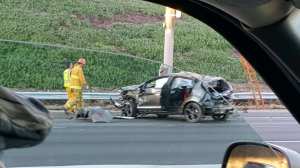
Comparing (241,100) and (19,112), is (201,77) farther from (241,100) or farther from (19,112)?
(19,112)

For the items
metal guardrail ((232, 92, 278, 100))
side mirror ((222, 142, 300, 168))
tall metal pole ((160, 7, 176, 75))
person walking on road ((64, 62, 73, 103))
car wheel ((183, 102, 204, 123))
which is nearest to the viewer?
side mirror ((222, 142, 300, 168))

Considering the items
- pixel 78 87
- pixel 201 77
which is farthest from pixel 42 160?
pixel 201 77

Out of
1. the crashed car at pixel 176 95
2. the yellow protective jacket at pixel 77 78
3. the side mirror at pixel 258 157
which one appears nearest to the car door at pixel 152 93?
the crashed car at pixel 176 95

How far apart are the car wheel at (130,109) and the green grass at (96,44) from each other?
186 mm

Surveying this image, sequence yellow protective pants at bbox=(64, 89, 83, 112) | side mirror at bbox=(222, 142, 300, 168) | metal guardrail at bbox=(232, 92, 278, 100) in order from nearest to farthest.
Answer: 1. side mirror at bbox=(222, 142, 300, 168)
2. metal guardrail at bbox=(232, 92, 278, 100)
3. yellow protective pants at bbox=(64, 89, 83, 112)

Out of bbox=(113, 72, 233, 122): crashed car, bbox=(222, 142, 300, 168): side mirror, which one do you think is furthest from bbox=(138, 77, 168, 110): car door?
bbox=(222, 142, 300, 168): side mirror

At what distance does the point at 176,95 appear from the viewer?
7.37 feet

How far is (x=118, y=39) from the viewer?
2.42 m

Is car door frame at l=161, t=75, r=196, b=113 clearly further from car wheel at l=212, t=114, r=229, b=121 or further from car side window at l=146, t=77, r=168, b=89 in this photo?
car wheel at l=212, t=114, r=229, b=121

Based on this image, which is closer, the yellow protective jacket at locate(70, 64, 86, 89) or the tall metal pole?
the tall metal pole

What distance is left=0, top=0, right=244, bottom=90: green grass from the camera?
2.05m

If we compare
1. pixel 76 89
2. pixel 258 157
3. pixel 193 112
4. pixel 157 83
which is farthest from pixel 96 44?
pixel 258 157

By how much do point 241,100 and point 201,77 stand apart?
169 mm

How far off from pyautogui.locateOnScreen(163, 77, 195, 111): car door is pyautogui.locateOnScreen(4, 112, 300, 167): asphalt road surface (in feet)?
0.74
